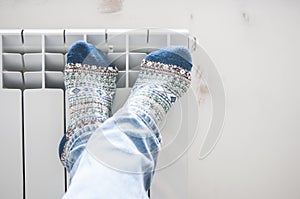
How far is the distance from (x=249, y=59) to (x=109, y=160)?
57cm

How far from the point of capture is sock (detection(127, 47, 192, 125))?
904 mm

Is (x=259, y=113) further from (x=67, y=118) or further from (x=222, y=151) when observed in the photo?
(x=67, y=118)

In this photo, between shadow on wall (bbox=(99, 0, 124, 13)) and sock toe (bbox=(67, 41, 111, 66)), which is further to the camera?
shadow on wall (bbox=(99, 0, 124, 13))

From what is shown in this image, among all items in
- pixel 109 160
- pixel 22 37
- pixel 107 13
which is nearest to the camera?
pixel 109 160

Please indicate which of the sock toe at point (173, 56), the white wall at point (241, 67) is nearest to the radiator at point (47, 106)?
the sock toe at point (173, 56)

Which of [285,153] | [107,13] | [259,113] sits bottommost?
[285,153]

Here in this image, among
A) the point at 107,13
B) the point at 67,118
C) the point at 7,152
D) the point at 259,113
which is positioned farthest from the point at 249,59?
the point at 7,152

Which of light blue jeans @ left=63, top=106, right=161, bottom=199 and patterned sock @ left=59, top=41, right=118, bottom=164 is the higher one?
patterned sock @ left=59, top=41, right=118, bottom=164

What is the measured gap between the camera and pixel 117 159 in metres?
0.75

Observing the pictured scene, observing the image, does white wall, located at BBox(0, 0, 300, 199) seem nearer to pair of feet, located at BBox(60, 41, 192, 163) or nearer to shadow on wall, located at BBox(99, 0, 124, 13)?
shadow on wall, located at BBox(99, 0, 124, 13)

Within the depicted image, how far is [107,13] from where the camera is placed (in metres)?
1.14

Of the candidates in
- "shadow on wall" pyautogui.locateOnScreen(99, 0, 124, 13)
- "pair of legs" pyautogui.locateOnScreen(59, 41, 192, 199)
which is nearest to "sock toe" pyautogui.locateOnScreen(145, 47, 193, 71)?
"pair of legs" pyautogui.locateOnScreen(59, 41, 192, 199)

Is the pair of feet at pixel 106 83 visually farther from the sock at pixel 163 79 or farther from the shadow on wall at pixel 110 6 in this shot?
the shadow on wall at pixel 110 6

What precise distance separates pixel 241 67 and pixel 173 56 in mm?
306
